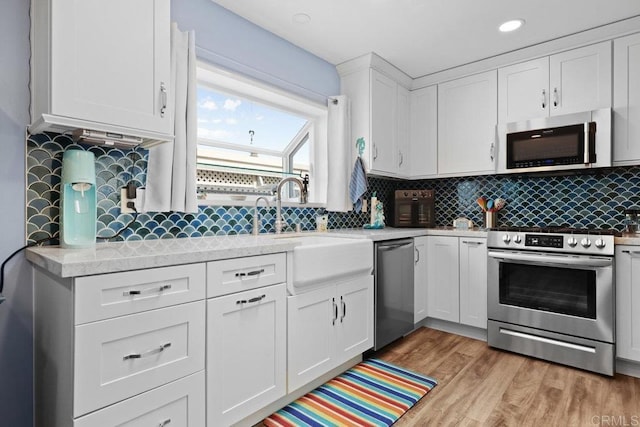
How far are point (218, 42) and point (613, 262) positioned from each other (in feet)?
9.94

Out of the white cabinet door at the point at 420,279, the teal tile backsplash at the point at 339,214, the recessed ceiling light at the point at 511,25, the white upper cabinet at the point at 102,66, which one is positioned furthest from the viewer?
the white cabinet door at the point at 420,279

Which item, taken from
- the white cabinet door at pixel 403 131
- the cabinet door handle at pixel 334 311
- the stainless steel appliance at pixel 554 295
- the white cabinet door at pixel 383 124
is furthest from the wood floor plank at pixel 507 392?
the white cabinet door at pixel 403 131

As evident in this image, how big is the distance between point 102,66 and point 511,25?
2.72 metres

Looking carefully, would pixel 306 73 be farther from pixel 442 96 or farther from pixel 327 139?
pixel 442 96

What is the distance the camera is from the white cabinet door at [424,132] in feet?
11.5

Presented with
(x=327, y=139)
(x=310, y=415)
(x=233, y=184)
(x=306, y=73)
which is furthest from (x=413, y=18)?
(x=310, y=415)

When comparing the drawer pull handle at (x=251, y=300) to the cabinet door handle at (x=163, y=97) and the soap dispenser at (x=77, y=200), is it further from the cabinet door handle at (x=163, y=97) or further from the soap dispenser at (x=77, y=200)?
the cabinet door handle at (x=163, y=97)

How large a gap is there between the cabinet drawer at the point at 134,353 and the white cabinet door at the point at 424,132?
9.06 ft

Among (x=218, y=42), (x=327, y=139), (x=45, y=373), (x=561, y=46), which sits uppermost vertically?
(x=561, y=46)

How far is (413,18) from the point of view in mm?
2463

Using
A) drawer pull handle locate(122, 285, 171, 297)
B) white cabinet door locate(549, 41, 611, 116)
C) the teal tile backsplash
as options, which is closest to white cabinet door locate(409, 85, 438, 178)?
the teal tile backsplash

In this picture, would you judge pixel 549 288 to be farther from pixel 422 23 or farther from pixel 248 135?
pixel 248 135

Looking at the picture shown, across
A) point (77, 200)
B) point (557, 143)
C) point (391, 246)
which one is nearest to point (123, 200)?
point (77, 200)

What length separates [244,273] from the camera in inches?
65.7
